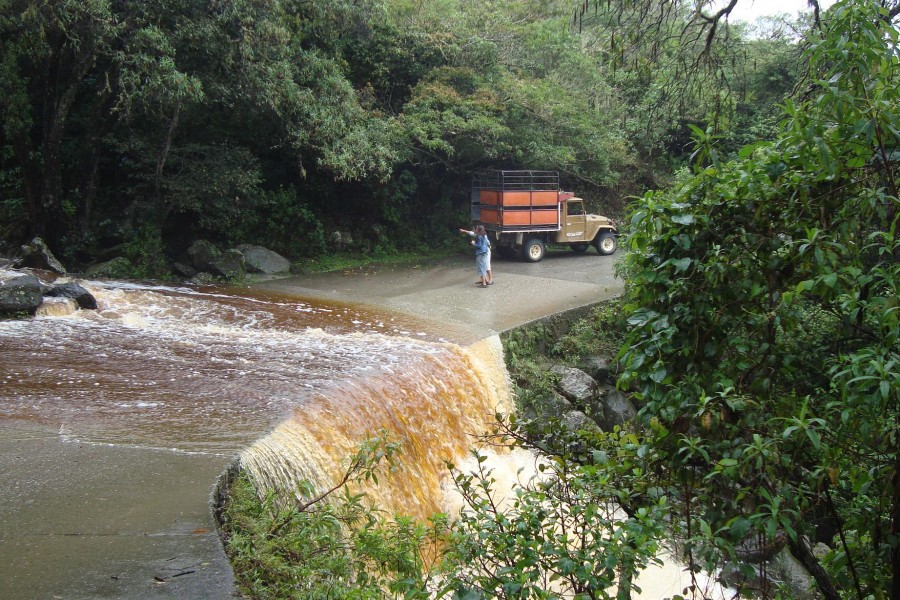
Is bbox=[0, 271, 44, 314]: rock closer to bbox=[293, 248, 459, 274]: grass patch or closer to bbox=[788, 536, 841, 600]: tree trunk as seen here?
bbox=[293, 248, 459, 274]: grass patch

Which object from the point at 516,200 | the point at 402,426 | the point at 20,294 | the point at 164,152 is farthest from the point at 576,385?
the point at 164,152

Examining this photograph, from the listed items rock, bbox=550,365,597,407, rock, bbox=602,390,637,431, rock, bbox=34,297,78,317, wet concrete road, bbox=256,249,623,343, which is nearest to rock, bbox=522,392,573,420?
rock, bbox=550,365,597,407

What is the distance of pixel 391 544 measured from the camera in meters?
4.45

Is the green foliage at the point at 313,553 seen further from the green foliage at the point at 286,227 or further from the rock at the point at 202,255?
the green foliage at the point at 286,227

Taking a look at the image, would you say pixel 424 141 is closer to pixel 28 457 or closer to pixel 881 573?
pixel 28 457

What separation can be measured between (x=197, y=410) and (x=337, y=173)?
883cm

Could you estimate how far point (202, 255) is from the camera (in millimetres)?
15172

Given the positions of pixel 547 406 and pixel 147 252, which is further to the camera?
pixel 147 252

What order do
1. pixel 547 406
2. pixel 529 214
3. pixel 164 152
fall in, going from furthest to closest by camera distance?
pixel 529 214 → pixel 164 152 → pixel 547 406

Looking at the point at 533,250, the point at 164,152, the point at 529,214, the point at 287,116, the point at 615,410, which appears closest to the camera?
the point at 615,410

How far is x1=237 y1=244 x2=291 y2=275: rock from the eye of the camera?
50.9 feet

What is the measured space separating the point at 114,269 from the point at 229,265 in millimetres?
2172

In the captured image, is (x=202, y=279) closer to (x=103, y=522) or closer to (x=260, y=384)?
(x=260, y=384)

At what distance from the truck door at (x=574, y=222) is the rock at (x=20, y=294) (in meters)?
11.7
